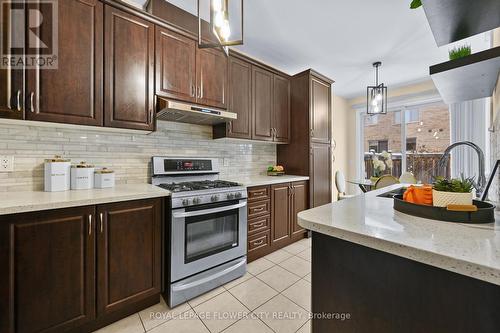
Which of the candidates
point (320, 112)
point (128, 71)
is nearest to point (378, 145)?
point (320, 112)

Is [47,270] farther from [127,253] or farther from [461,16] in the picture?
[461,16]

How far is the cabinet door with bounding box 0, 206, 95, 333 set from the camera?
1215 mm

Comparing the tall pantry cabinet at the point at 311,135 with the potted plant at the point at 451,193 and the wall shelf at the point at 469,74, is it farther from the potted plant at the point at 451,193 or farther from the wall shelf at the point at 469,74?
the potted plant at the point at 451,193

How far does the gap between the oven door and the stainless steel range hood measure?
89 centimetres

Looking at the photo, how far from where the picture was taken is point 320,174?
335 centimetres

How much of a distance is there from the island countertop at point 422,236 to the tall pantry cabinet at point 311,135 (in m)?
2.21

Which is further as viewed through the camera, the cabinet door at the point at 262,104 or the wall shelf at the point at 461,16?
the cabinet door at the point at 262,104

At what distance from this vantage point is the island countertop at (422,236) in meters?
0.54

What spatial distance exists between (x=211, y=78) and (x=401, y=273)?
2362 mm

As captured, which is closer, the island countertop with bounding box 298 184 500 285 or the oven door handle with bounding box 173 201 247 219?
the island countertop with bounding box 298 184 500 285

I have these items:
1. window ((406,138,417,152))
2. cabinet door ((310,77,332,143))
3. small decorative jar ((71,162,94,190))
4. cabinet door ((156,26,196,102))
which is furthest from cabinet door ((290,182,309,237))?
window ((406,138,417,152))

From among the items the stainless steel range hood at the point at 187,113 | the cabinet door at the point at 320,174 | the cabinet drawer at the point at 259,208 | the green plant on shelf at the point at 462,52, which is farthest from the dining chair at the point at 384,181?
the stainless steel range hood at the point at 187,113

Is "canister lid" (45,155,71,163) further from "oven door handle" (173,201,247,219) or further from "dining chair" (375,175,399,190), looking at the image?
"dining chair" (375,175,399,190)

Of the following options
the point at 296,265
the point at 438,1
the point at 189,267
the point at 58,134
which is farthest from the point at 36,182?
the point at 438,1
